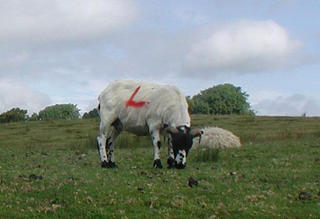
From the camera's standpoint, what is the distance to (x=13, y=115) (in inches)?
2382

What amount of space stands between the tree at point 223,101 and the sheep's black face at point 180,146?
59005 mm

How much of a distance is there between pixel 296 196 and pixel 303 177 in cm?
295

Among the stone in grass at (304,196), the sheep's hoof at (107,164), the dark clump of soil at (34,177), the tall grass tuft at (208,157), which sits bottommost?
the stone in grass at (304,196)

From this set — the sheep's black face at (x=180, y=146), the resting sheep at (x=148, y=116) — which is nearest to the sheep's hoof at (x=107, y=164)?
the resting sheep at (x=148, y=116)

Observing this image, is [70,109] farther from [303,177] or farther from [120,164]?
[303,177]

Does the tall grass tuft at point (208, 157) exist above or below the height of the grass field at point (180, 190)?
above

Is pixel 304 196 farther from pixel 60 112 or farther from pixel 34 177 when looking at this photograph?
pixel 60 112

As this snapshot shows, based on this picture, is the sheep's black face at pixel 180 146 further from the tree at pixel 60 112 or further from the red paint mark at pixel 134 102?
A: the tree at pixel 60 112

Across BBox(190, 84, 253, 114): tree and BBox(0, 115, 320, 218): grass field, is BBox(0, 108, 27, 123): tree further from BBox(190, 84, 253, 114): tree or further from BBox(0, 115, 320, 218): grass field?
BBox(0, 115, 320, 218): grass field

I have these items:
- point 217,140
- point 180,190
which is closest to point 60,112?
point 217,140

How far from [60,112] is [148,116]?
6909 cm

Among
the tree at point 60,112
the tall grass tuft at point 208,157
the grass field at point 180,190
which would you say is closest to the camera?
the grass field at point 180,190

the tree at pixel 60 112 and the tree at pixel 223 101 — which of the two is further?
the tree at pixel 60 112

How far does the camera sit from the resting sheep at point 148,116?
51.6 ft
